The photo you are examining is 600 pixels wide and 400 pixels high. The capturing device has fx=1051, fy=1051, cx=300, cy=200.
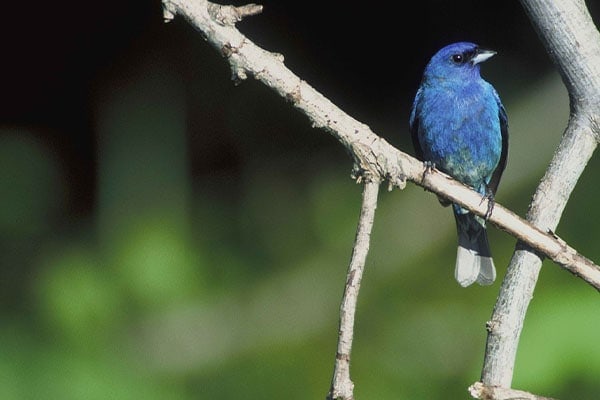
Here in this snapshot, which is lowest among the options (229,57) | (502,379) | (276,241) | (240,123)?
(502,379)

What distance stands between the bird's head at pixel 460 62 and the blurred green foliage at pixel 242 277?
0.57 metres

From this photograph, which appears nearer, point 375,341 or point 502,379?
point 502,379

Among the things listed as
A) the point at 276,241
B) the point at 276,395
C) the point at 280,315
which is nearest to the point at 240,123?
the point at 276,241

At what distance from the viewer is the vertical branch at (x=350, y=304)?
183 centimetres

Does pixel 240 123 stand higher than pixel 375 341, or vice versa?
pixel 240 123

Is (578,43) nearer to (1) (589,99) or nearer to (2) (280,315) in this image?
(1) (589,99)

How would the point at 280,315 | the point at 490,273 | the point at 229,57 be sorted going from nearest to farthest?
the point at 229,57 < the point at 490,273 < the point at 280,315

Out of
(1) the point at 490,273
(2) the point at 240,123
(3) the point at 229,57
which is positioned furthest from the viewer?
(2) the point at 240,123

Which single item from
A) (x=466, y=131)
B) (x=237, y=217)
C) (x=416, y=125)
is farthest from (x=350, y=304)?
(x=237, y=217)

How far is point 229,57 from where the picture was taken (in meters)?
2.02

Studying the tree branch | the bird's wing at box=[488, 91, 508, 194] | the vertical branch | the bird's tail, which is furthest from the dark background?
the vertical branch

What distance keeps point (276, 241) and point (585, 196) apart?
1258 mm

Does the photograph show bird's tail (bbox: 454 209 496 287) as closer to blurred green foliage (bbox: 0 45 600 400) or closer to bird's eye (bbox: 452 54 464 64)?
blurred green foliage (bbox: 0 45 600 400)

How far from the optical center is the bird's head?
4051mm
